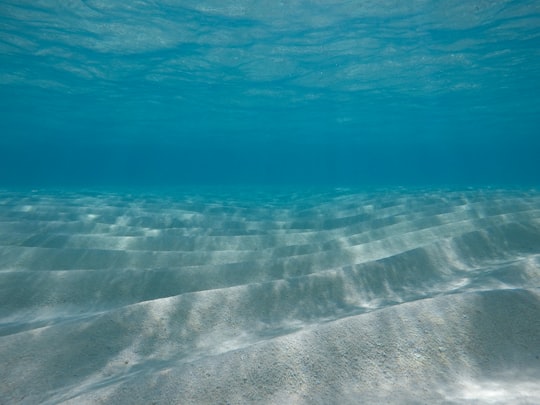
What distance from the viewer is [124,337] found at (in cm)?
293

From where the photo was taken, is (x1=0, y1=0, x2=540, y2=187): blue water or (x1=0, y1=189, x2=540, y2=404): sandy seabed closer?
(x1=0, y1=189, x2=540, y2=404): sandy seabed

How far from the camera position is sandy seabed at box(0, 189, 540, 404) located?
6.80ft

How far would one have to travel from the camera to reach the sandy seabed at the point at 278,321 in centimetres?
207

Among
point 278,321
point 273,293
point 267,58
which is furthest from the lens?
point 267,58

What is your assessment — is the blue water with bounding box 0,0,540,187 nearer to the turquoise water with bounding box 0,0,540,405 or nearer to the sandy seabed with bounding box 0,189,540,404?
the turquoise water with bounding box 0,0,540,405

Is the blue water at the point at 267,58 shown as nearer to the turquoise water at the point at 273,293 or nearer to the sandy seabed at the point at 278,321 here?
the turquoise water at the point at 273,293

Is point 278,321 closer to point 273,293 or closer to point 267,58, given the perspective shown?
point 273,293

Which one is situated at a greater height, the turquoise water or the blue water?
the blue water

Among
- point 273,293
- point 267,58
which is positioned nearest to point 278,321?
point 273,293

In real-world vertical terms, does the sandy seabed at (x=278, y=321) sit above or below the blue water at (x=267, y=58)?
below

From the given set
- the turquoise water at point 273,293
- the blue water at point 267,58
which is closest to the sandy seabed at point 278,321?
the turquoise water at point 273,293

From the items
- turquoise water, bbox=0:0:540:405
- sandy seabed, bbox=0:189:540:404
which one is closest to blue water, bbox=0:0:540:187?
turquoise water, bbox=0:0:540:405

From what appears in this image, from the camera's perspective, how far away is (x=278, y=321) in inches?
127

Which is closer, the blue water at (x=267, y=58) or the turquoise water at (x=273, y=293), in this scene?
the turquoise water at (x=273, y=293)
